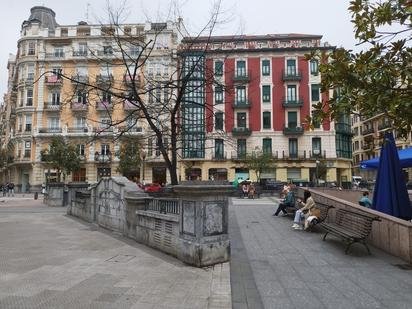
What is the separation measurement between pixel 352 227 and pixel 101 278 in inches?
220

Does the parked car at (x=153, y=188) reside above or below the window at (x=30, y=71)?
below

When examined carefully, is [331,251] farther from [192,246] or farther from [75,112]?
[75,112]

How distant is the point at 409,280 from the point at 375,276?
506mm

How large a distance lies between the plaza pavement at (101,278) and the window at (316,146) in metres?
38.9

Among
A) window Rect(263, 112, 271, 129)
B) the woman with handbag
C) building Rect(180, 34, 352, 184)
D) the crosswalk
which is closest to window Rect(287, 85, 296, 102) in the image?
building Rect(180, 34, 352, 184)

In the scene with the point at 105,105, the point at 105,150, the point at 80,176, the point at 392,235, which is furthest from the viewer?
the point at 80,176

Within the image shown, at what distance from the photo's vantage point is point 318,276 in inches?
251

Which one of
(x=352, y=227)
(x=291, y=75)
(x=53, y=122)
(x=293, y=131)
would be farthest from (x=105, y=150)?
(x=352, y=227)

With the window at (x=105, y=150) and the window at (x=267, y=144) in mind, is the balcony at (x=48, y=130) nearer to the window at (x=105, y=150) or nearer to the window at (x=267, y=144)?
the window at (x=105, y=150)

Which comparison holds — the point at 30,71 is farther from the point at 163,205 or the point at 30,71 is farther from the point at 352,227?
the point at 352,227

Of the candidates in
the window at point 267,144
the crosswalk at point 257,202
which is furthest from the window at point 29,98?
the crosswalk at point 257,202

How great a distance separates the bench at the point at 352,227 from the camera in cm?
780

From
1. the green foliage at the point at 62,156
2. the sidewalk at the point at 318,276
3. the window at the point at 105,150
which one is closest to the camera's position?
the sidewalk at the point at 318,276

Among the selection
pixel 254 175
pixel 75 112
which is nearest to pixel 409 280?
pixel 254 175
